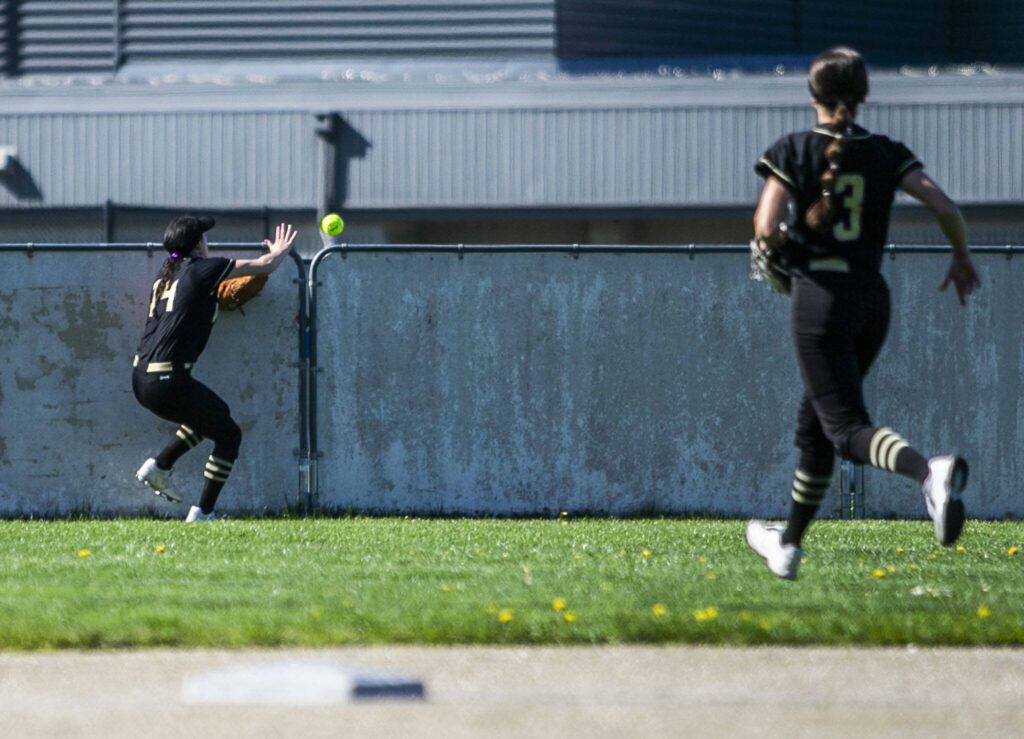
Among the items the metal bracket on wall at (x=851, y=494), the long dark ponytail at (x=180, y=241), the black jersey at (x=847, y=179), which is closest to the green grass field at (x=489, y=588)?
the black jersey at (x=847, y=179)

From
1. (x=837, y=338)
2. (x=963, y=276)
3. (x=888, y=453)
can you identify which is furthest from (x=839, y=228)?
(x=888, y=453)

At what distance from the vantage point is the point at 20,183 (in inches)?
896

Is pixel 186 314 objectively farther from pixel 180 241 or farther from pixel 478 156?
pixel 478 156

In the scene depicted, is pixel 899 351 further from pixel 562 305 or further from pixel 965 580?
pixel 965 580

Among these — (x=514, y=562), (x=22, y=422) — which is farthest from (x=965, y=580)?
(x=22, y=422)

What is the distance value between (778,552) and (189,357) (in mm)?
5155

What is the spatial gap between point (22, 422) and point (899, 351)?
5.45 meters

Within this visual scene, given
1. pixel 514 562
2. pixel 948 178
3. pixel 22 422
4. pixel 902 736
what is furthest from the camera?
pixel 948 178

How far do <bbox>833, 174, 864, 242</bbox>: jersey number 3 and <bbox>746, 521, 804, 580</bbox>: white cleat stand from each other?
1171mm

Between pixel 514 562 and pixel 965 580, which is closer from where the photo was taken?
pixel 965 580

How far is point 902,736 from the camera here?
4.40 m

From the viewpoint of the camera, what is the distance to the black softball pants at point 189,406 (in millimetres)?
11039

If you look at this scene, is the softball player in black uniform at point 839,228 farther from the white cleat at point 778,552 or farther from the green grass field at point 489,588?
the green grass field at point 489,588

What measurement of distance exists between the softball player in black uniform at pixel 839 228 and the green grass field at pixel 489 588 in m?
0.68
